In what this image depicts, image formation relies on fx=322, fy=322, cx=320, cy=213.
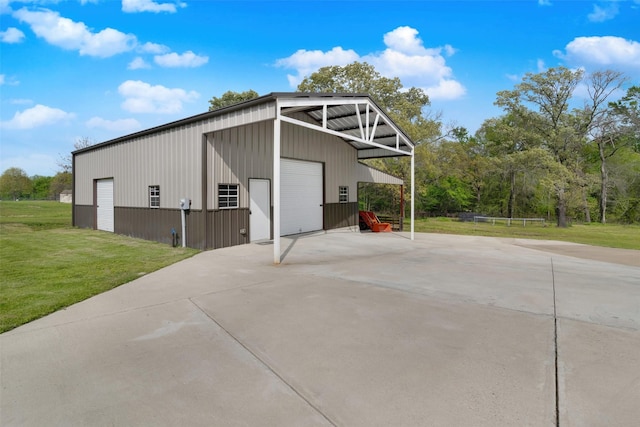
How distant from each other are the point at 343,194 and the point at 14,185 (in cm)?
9141

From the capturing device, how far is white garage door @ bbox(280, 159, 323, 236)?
11.9 meters

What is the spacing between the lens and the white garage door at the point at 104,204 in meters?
13.6

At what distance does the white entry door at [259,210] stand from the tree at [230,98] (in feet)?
84.7

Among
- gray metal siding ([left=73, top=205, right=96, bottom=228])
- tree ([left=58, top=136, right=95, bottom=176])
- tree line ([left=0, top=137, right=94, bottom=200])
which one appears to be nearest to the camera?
gray metal siding ([left=73, top=205, right=96, bottom=228])

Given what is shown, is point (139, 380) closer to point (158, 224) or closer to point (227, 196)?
point (227, 196)

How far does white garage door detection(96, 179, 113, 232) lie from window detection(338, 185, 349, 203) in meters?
9.72

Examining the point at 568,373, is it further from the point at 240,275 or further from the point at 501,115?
the point at 501,115

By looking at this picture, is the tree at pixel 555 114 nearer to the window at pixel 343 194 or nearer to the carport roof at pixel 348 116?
the carport roof at pixel 348 116

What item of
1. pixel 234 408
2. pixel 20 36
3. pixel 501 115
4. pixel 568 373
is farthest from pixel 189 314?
pixel 501 115

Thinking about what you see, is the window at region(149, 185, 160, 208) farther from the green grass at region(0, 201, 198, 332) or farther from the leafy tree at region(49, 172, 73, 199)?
the leafy tree at region(49, 172, 73, 199)

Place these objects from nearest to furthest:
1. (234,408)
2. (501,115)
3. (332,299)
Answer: (234,408)
(332,299)
(501,115)

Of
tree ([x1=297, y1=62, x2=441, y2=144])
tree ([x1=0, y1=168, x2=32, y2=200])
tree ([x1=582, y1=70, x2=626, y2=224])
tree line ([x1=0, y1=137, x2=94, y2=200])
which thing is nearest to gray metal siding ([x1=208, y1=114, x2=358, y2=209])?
tree ([x1=297, y1=62, x2=441, y2=144])

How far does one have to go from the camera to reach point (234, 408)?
2.25 metres

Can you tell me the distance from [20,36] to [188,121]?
8.49 metres
